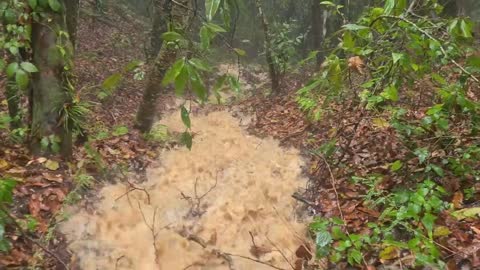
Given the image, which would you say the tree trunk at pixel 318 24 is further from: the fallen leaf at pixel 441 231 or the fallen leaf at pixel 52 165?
the fallen leaf at pixel 441 231

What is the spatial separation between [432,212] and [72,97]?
10.9 feet

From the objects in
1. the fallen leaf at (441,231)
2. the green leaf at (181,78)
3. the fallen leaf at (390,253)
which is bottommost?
the fallen leaf at (390,253)

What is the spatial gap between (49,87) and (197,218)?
1.85 meters

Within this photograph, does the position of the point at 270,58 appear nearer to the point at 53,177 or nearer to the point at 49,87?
the point at 49,87

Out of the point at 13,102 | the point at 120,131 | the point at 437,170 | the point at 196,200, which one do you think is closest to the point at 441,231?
the point at 437,170

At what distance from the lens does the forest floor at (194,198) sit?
11.0ft

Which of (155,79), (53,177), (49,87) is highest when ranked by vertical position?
(49,87)

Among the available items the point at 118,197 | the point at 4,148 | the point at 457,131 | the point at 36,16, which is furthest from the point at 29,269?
the point at 457,131

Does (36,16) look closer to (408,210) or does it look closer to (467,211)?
(408,210)

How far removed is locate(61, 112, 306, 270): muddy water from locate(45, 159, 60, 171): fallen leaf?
0.52 metres

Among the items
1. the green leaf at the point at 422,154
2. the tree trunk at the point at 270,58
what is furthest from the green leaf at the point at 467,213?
the tree trunk at the point at 270,58

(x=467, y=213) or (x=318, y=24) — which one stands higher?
(x=467, y=213)

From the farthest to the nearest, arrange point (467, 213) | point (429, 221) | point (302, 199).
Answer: point (302, 199), point (467, 213), point (429, 221)

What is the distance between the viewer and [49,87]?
12.3ft
